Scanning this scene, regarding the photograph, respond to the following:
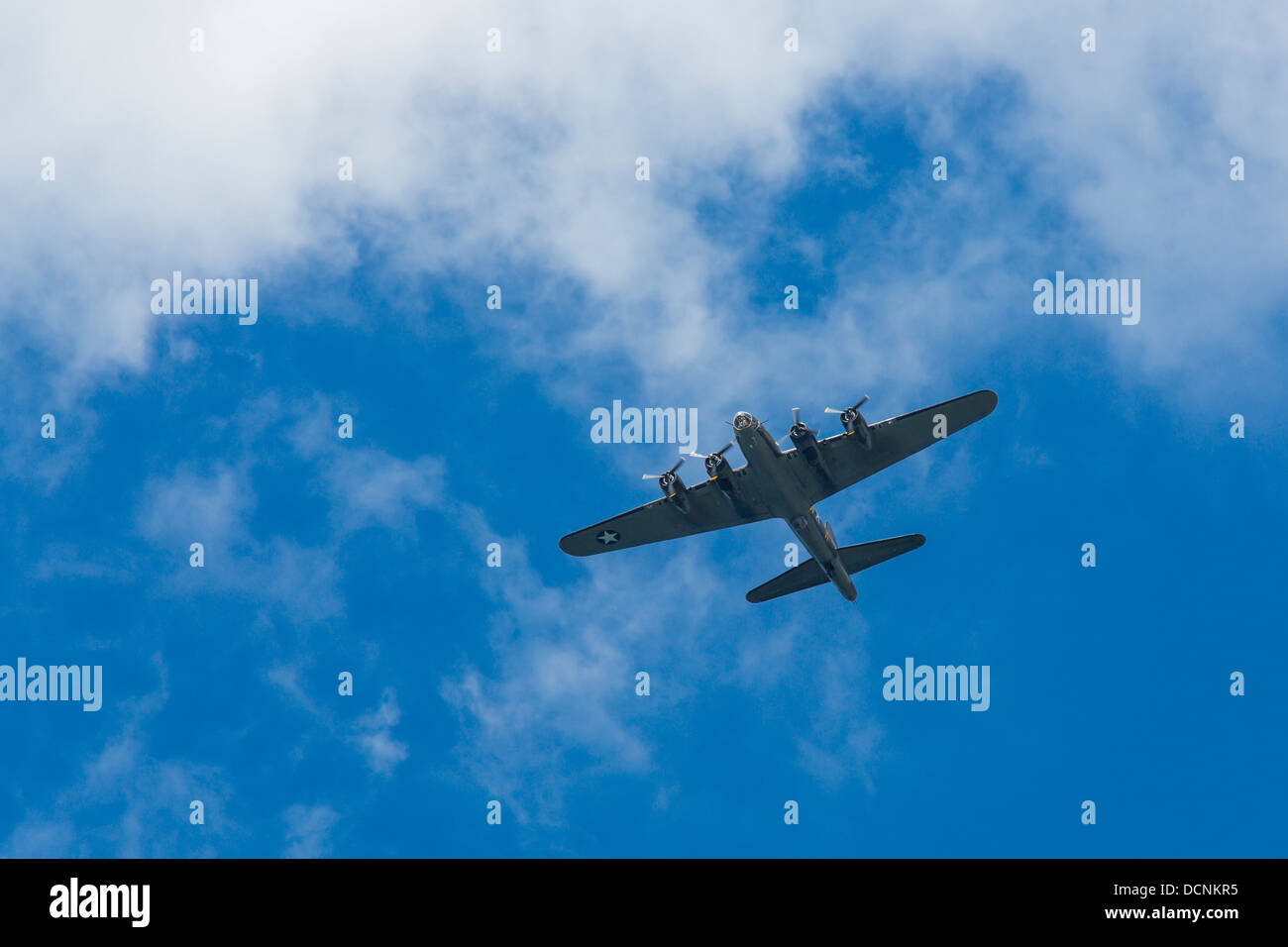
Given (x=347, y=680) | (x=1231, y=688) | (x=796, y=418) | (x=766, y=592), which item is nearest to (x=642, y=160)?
(x=796, y=418)

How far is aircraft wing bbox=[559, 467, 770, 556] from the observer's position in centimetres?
5675

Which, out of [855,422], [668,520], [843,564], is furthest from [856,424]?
[668,520]

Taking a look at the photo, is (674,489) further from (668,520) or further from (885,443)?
(885,443)

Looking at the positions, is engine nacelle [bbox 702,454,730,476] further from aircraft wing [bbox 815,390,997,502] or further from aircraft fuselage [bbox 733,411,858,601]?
aircraft wing [bbox 815,390,997,502]

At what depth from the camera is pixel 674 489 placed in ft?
186

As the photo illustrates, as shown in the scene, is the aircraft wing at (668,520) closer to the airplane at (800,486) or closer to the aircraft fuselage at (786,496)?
the airplane at (800,486)

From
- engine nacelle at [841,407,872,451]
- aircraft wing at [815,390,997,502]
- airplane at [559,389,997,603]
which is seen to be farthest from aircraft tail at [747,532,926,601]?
engine nacelle at [841,407,872,451]

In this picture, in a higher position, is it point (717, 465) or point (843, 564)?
point (717, 465)

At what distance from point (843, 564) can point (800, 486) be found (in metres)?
7.57

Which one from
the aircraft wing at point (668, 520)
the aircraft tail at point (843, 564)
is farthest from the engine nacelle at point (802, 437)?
the aircraft tail at point (843, 564)

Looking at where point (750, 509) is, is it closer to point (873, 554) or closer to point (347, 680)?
point (873, 554)

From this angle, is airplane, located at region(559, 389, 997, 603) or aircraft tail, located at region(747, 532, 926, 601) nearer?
airplane, located at region(559, 389, 997, 603)

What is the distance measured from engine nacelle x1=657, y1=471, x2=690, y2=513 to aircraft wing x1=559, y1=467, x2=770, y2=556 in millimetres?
354

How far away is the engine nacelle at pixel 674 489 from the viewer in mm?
56094
